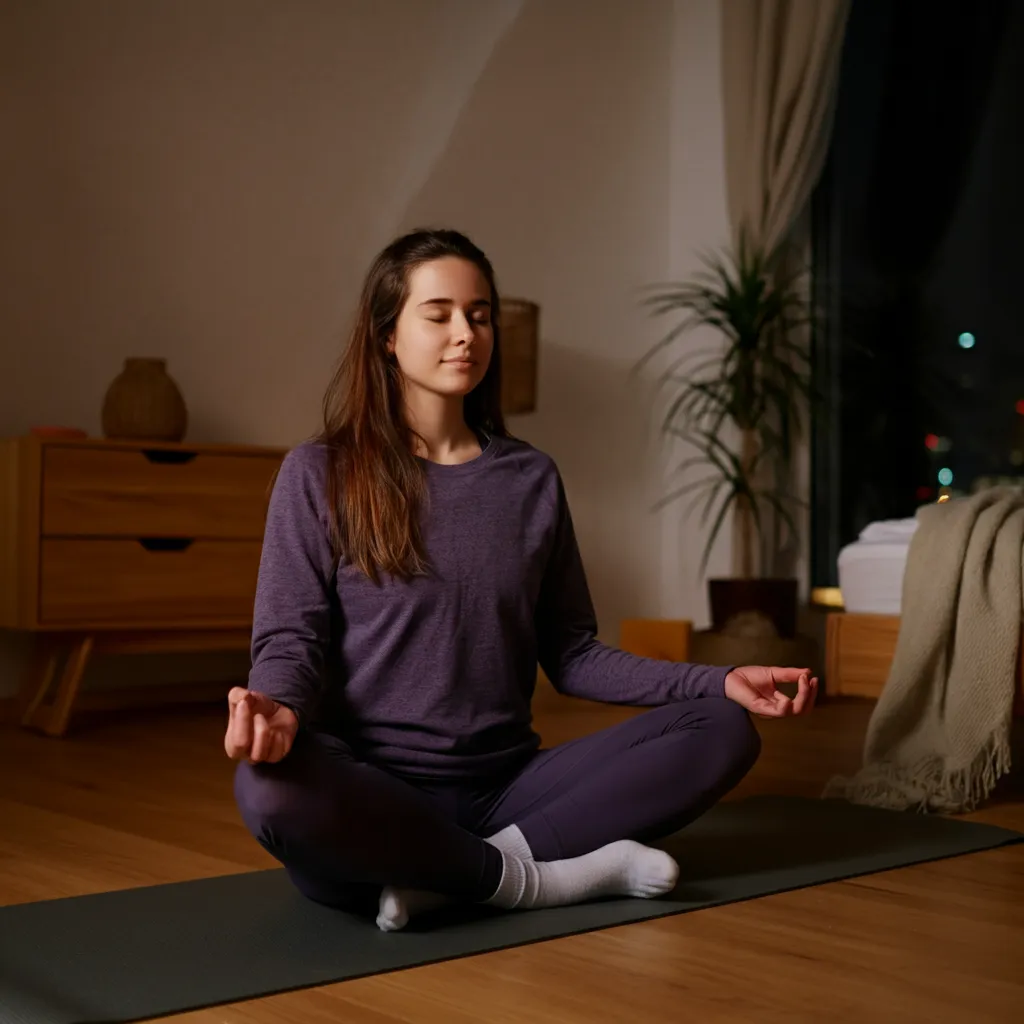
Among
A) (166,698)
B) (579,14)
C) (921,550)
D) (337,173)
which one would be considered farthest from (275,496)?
(579,14)

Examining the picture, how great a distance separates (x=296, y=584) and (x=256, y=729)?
33cm

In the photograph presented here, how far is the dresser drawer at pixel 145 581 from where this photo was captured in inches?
139

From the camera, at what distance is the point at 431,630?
1.77 metres

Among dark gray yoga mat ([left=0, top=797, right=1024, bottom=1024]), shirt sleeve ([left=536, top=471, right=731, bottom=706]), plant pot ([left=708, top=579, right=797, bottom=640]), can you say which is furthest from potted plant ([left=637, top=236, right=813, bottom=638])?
shirt sleeve ([left=536, top=471, right=731, bottom=706])

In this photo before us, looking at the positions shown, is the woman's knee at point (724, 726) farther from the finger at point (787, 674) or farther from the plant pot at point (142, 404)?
the plant pot at point (142, 404)

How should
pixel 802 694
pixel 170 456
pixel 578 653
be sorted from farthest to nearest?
pixel 170 456 < pixel 578 653 < pixel 802 694

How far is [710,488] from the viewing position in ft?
17.3

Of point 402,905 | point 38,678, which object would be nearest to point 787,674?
point 402,905

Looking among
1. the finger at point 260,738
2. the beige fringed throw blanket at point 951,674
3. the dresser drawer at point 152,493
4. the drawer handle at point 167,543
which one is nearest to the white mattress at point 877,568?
the beige fringed throw blanket at point 951,674

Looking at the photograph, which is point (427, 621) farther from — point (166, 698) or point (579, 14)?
point (579, 14)

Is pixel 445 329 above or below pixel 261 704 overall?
above

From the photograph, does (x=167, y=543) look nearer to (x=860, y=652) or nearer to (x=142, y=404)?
(x=142, y=404)

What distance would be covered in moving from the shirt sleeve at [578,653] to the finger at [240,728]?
59 centimetres

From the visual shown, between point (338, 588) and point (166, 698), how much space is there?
99.9 inches
